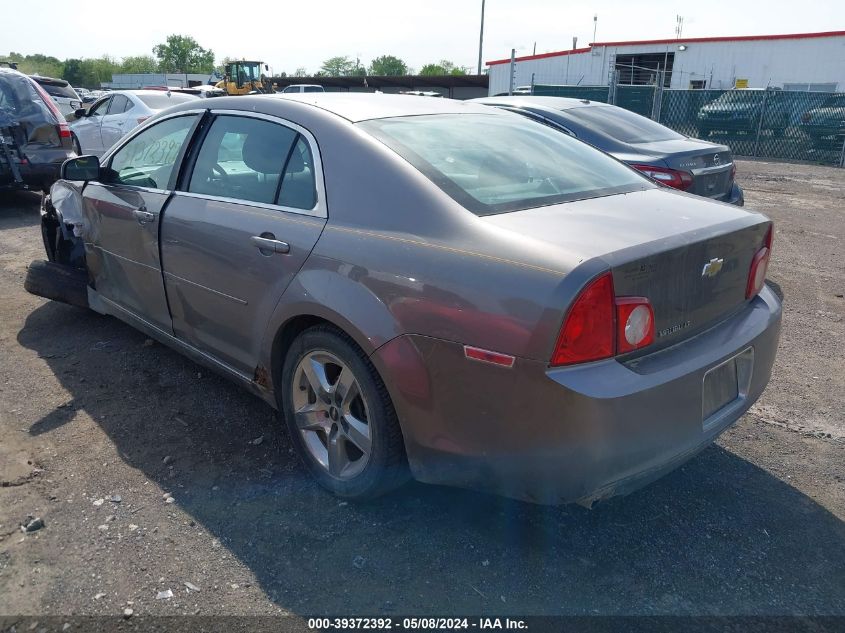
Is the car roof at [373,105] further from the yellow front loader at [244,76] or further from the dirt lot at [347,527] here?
the yellow front loader at [244,76]

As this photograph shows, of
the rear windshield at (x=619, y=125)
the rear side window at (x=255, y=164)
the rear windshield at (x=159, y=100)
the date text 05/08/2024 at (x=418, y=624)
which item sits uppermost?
the rear windshield at (x=159, y=100)

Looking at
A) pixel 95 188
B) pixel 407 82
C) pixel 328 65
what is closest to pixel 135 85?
pixel 407 82

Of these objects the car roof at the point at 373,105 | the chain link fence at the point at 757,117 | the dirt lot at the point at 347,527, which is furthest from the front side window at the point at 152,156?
the chain link fence at the point at 757,117

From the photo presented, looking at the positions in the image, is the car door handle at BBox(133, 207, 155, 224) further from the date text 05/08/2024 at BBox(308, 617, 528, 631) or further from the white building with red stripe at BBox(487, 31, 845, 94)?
the white building with red stripe at BBox(487, 31, 845, 94)

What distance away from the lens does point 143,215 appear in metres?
3.75

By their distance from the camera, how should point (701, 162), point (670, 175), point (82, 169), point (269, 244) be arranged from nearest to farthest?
point (269, 244), point (82, 169), point (670, 175), point (701, 162)

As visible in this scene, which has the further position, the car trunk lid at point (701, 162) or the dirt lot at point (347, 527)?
the car trunk lid at point (701, 162)

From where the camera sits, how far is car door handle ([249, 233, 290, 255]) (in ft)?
9.41

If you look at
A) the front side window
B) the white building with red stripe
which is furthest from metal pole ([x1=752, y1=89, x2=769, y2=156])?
the front side window

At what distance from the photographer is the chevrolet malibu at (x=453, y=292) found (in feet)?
7.09

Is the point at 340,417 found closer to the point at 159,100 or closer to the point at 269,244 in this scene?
the point at 269,244

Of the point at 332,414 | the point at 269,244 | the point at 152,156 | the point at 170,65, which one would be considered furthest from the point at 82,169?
the point at 170,65

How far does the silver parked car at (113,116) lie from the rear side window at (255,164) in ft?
29.2

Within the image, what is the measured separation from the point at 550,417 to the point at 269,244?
4.87ft
